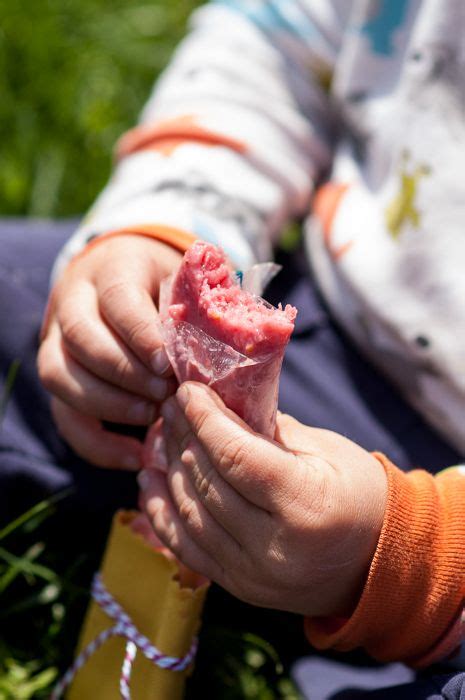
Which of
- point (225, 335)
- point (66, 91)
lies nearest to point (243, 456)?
point (225, 335)

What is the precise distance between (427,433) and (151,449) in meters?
0.42

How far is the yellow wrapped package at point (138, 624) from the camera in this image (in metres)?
0.92

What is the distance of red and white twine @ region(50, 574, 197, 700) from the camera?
92 centimetres

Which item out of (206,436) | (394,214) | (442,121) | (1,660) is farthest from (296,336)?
(1,660)

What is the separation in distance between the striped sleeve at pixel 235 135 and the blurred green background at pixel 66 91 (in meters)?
0.48

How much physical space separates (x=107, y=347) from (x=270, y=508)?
0.28 m

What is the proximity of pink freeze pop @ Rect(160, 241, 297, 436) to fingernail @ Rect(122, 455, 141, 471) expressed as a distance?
216mm

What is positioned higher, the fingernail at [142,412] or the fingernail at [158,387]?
the fingernail at [158,387]

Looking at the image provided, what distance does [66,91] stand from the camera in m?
2.04

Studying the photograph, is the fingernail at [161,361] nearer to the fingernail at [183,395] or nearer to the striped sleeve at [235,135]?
the fingernail at [183,395]

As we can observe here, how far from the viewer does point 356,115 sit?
136cm

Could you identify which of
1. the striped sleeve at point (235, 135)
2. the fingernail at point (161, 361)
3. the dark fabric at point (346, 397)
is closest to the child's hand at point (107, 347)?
the fingernail at point (161, 361)

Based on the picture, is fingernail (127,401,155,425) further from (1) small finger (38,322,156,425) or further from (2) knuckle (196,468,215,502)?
(2) knuckle (196,468,215,502)

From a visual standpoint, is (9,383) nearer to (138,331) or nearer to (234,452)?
(138,331)
